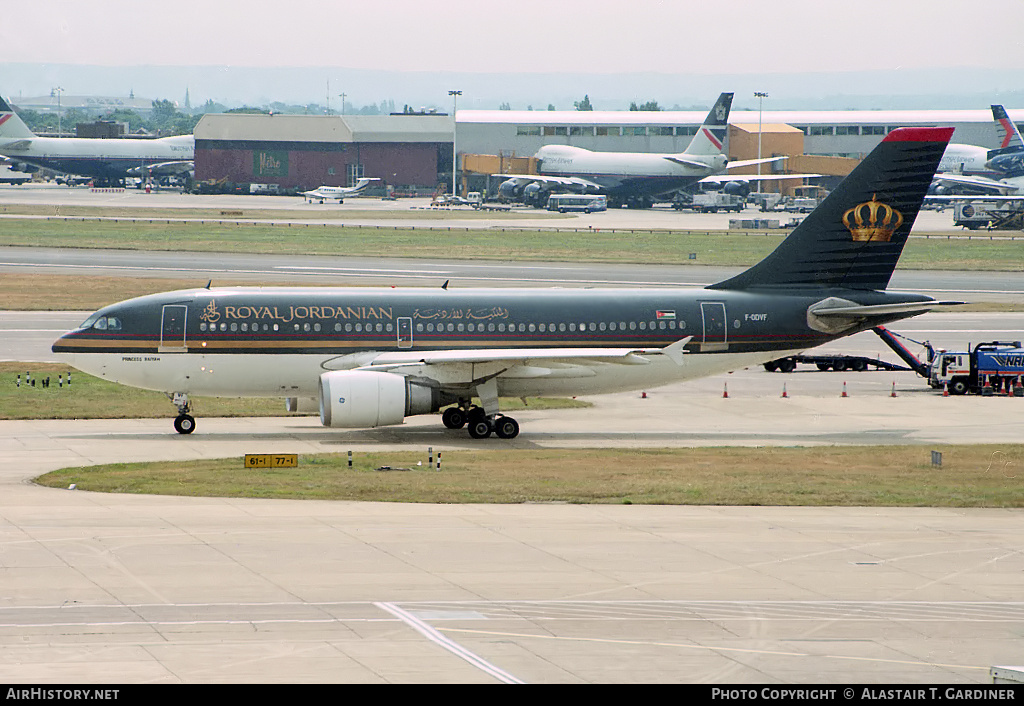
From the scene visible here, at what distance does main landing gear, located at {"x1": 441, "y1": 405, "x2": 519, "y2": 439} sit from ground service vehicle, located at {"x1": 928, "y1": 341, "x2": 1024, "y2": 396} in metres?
19.3

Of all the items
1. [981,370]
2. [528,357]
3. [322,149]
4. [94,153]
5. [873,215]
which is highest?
[322,149]

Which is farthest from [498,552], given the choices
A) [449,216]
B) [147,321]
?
[449,216]

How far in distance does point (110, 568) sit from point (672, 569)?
10.5 m

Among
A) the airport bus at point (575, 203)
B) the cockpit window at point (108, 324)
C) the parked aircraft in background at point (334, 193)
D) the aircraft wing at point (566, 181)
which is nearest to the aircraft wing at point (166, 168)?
the parked aircraft in background at point (334, 193)

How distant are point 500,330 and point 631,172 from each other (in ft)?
411

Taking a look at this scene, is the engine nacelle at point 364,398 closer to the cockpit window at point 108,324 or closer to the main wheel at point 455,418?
the main wheel at point 455,418

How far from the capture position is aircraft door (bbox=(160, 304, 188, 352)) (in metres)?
40.3

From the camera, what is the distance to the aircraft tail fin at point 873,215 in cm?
4297

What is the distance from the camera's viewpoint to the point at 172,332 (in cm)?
4038

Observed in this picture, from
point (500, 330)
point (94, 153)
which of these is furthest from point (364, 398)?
point (94, 153)

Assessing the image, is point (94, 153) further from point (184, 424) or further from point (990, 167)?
point (184, 424)

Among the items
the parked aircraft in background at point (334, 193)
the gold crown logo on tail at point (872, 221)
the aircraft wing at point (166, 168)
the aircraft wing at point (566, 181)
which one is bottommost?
the gold crown logo on tail at point (872, 221)

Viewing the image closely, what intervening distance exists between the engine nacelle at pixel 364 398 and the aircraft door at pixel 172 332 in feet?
15.8

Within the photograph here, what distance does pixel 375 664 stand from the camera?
1845 centimetres
